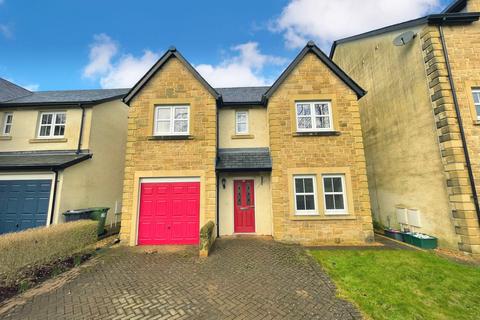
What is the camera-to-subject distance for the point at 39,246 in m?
6.19

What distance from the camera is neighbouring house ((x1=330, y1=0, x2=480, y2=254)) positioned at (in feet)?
25.2

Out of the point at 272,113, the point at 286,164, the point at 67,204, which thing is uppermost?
the point at 272,113

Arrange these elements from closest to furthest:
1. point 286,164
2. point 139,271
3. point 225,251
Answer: point 139,271, point 225,251, point 286,164

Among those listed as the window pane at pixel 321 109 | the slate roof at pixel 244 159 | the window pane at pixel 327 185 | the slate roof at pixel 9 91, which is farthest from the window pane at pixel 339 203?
the slate roof at pixel 9 91

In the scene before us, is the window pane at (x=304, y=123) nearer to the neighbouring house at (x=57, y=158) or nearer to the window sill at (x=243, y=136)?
the window sill at (x=243, y=136)

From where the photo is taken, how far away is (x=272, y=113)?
9539 mm

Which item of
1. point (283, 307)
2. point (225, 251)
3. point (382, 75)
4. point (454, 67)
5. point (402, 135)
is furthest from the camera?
point (382, 75)

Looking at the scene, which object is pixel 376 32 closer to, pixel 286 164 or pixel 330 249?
pixel 286 164

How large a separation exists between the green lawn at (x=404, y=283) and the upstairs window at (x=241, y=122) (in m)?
6.44

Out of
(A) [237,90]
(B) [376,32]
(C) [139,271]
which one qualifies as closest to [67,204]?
(C) [139,271]

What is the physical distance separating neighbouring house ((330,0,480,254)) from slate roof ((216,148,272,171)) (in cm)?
669

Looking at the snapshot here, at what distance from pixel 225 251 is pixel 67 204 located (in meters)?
7.95

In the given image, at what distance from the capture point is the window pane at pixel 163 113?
955 centimetres

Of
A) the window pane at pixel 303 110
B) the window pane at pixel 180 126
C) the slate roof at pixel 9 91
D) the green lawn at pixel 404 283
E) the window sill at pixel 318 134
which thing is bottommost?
the green lawn at pixel 404 283
